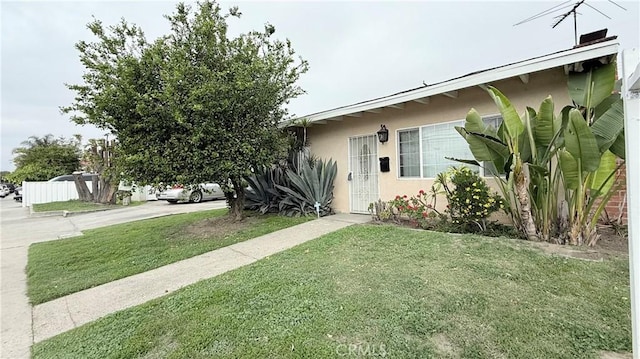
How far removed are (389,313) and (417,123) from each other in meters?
5.38

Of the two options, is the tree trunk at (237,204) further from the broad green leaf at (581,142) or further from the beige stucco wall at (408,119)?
the broad green leaf at (581,142)

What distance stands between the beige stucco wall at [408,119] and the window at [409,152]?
0.15 m

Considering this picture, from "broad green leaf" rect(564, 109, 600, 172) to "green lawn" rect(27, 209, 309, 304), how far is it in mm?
5587

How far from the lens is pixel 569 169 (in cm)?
417

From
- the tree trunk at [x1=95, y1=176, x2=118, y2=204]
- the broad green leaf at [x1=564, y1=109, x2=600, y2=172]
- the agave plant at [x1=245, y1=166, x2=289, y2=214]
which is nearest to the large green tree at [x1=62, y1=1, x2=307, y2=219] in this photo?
the agave plant at [x1=245, y1=166, x2=289, y2=214]

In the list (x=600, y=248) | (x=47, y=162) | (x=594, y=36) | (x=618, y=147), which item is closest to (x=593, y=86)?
(x=618, y=147)

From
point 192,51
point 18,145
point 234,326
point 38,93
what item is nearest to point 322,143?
point 192,51

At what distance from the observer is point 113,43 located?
6.17 meters

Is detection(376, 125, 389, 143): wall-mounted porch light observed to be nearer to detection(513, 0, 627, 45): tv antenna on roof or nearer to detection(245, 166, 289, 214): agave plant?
detection(245, 166, 289, 214): agave plant

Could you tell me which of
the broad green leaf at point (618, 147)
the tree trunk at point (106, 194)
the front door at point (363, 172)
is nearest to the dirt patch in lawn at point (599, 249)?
the broad green leaf at point (618, 147)

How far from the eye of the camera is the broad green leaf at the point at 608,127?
3819 millimetres

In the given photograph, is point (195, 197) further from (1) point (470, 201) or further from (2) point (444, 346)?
(2) point (444, 346)

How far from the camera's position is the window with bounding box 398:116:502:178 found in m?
6.39

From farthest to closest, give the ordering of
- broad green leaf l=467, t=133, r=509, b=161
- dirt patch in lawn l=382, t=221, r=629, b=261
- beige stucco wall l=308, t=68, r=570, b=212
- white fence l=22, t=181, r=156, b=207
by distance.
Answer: white fence l=22, t=181, r=156, b=207
beige stucco wall l=308, t=68, r=570, b=212
broad green leaf l=467, t=133, r=509, b=161
dirt patch in lawn l=382, t=221, r=629, b=261
